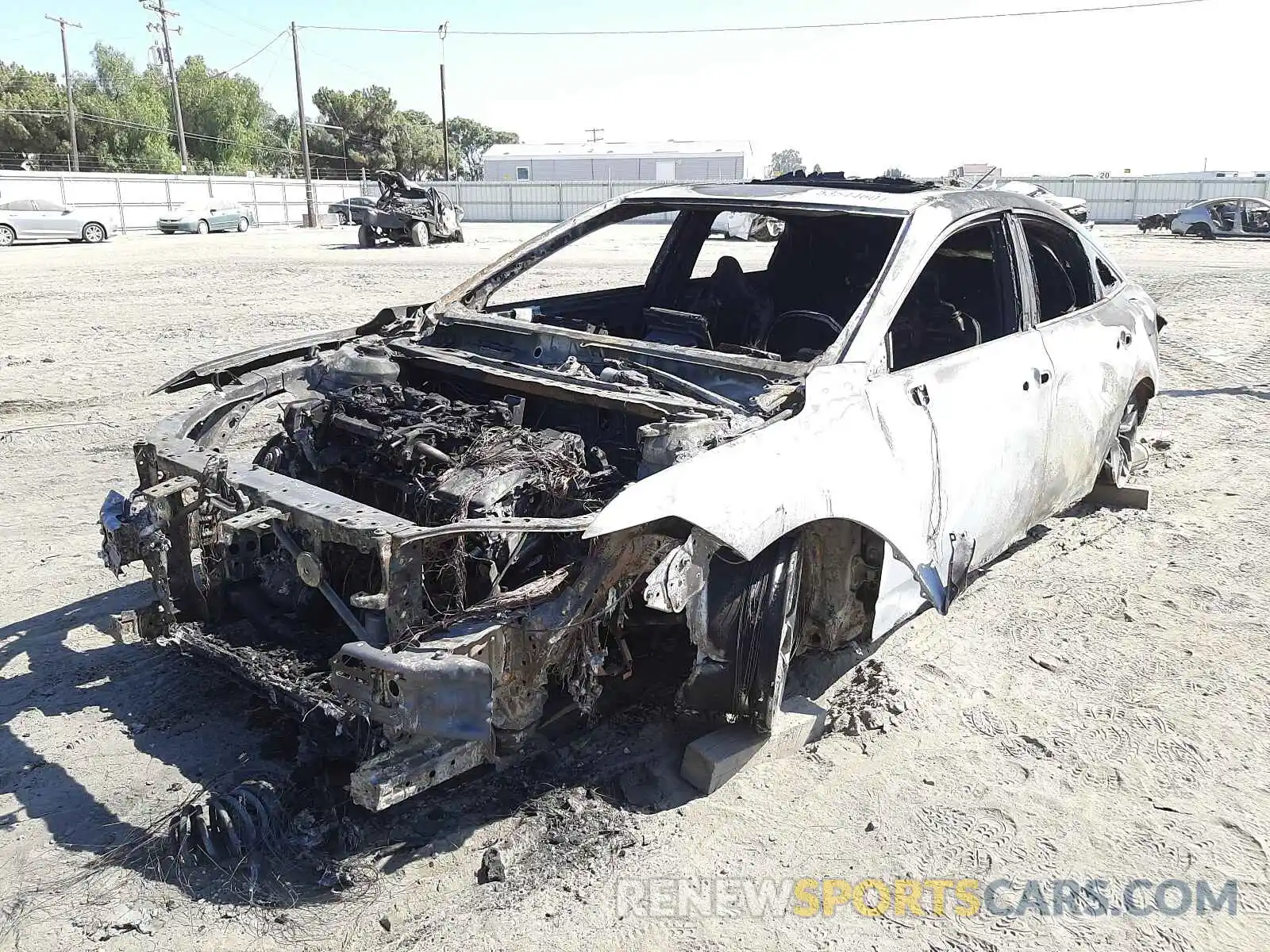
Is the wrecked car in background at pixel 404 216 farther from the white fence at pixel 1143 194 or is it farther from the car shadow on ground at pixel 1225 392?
the white fence at pixel 1143 194

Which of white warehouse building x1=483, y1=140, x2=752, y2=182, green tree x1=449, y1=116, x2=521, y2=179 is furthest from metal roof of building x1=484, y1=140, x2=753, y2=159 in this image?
green tree x1=449, y1=116, x2=521, y2=179

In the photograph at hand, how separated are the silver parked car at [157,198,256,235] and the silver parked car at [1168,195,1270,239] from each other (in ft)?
99.1

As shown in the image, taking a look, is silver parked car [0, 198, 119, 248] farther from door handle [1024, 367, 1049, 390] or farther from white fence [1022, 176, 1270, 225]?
white fence [1022, 176, 1270, 225]

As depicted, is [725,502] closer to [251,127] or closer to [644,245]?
[644,245]

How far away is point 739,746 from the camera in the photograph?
3086 millimetres

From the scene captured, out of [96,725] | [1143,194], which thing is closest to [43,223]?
[96,725]

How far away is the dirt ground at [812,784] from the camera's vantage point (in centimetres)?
248

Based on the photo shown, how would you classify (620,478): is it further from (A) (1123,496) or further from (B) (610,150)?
(B) (610,150)

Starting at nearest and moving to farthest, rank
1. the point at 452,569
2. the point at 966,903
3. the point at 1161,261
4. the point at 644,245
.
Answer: the point at 966,903 → the point at 452,569 → the point at 1161,261 → the point at 644,245

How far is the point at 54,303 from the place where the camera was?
Result: 44.0ft

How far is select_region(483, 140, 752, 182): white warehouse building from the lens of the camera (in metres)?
59.6

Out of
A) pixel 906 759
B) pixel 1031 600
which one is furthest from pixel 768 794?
pixel 1031 600

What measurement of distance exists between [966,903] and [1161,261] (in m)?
21.2

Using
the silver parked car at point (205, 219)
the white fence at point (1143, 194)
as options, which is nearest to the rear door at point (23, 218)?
the silver parked car at point (205, 219)
